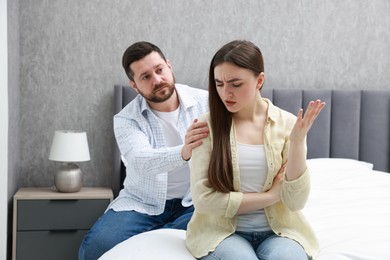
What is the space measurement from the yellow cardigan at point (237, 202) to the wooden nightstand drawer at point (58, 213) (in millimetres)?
1437

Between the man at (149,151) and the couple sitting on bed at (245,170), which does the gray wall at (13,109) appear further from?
the couple sitting on bed at (245,170)

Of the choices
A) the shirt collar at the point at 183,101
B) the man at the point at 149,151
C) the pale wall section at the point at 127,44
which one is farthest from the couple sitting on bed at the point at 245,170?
the pale wall section at the point at 127,44

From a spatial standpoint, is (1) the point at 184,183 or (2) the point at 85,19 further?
(2) the point at 85,19

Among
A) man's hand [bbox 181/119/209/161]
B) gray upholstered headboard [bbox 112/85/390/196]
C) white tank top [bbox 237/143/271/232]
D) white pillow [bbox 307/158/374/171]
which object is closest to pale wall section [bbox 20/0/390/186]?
gray upholstered headboard [bbox 112/85/390/196]

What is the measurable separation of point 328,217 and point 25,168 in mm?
1873

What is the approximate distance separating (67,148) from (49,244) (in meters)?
0.53

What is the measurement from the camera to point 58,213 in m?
3.27

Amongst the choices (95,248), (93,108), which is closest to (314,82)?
(93,108)

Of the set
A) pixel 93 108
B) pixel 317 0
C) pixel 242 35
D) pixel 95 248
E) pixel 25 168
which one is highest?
pixel 317 0

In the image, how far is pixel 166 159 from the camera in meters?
2.37

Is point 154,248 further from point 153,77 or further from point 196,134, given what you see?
point 153,77

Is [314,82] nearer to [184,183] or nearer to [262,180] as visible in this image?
[184,183]

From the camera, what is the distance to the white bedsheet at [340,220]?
79.0 inches

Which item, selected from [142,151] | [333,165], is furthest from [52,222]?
[333,165]
